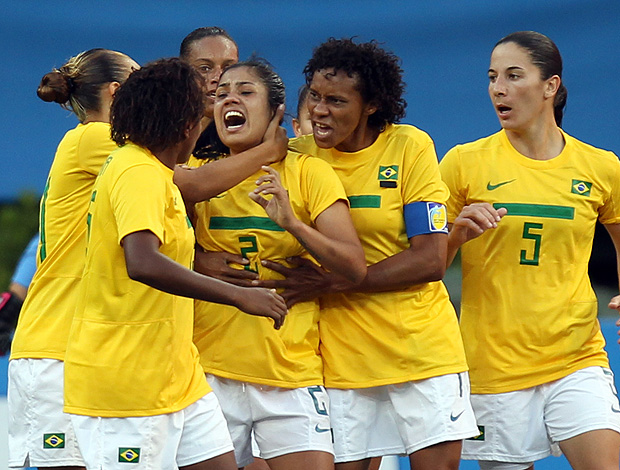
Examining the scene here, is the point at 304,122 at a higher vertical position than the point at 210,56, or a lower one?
lower

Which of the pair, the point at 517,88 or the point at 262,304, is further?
the point at 517,88

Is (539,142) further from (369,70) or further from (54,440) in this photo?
(54,440)

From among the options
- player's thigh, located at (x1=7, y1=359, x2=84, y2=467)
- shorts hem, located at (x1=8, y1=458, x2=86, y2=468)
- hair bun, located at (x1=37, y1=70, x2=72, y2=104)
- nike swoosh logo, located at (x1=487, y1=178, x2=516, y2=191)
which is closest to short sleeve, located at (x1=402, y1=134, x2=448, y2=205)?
nike swoosh logo, located at (x1=487, y1=178, x2=516, y2=191)

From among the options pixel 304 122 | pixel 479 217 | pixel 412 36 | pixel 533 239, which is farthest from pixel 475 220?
pixel 412 36

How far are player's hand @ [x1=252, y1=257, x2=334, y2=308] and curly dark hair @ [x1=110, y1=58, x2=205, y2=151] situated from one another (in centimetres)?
76

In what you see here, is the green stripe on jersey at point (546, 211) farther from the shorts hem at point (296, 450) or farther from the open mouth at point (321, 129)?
the shorts hem at point (296, 450)

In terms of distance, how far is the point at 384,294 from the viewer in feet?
13.5

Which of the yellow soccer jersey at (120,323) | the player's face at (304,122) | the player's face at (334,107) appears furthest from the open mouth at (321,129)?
the player's face at (304,122)

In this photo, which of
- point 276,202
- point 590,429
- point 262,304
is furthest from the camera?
point 590,429

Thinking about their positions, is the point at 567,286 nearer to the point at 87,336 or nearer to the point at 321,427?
the point at 321,427

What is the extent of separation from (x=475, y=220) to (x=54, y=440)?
1774 millimetres

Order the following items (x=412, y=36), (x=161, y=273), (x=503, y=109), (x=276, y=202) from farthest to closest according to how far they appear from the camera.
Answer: (x=412, y=36) < (x=503, y=109) < (x=276, y=202) < (x=161, y=273)

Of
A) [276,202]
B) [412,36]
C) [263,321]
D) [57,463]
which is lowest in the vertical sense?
[57,463]

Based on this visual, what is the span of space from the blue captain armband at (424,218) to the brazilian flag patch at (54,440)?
1496 mm
